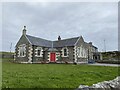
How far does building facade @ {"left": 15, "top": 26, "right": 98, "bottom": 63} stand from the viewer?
99.8 feet

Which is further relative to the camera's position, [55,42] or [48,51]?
[55,42]

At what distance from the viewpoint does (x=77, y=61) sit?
101 ft

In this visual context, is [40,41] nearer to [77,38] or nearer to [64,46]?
[64,46]

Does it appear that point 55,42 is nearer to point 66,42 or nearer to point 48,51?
point 66,42

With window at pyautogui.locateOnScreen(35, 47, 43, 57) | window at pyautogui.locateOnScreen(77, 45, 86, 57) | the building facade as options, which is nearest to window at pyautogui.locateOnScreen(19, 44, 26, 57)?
the building facade

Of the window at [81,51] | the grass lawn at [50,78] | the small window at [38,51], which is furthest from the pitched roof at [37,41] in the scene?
the grass lawn at [50,78]

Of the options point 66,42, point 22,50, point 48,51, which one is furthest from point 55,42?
point 22,50

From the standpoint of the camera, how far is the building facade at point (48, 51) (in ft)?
99.8

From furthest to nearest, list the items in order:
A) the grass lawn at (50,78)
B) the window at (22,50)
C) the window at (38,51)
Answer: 1. the window at (22,50)
2. the window at (38,51)
3. the grass lawn at (50,78)

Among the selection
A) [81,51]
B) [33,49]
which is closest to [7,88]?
[33,49]

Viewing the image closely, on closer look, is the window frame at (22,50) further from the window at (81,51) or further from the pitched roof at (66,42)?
the window at (81,51)

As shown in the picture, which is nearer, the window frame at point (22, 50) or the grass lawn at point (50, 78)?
the grass lawn at point (50, 78)

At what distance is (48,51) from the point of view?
1277 inches

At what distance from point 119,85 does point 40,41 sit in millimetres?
29822
